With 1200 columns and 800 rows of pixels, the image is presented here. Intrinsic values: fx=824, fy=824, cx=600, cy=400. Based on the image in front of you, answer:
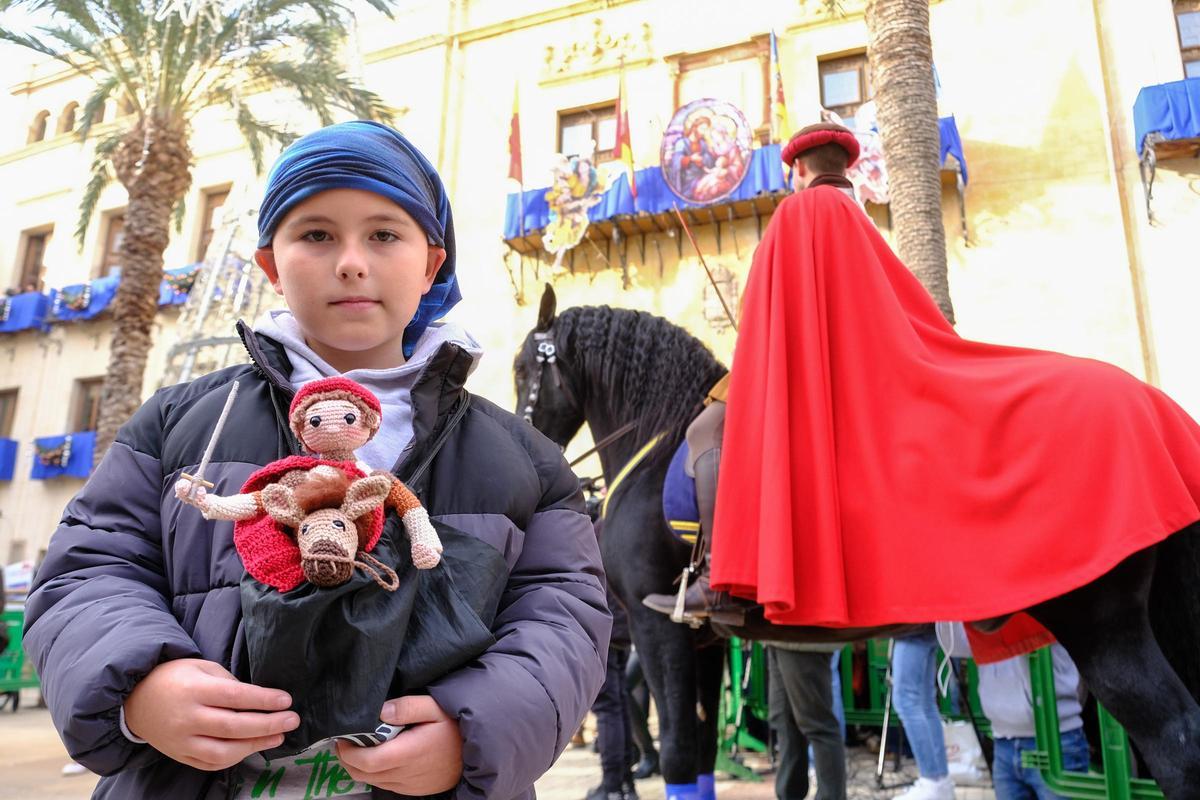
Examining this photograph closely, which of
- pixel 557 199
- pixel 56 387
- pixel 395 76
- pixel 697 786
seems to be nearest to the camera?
Result: pixel 697 786

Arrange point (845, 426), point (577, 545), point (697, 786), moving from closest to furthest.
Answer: point (577, 545), point (845, 426), point (697, 786)

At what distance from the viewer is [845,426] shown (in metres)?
2.78

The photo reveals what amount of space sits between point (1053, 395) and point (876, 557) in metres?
0.71

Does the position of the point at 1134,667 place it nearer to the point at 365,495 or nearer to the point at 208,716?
the point at 365,495

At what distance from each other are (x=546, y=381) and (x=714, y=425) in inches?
43.7

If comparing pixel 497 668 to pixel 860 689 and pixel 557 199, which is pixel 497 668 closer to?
pixel 860 689

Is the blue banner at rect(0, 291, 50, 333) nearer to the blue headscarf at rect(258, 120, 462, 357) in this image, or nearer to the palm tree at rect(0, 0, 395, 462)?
the palm tree at rect(0, 0, 395, 462)

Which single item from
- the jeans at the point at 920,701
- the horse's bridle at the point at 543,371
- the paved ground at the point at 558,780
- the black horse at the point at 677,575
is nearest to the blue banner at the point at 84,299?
the paved ground at the point at 558,780

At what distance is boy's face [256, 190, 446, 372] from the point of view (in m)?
1.20

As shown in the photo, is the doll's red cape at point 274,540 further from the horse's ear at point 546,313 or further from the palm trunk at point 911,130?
the palm trunk at point 911,130

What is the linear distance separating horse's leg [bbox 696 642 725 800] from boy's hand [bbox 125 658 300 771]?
308cm

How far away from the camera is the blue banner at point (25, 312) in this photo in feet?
60.5

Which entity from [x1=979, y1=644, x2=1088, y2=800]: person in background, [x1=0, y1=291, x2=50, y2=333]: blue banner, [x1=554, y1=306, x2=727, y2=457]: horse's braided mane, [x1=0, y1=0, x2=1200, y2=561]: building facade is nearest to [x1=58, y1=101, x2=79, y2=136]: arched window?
[x1=0, y1=0, x2=1200, y2=561]: building facade

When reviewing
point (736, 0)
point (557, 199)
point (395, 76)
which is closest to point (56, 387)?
point (395, 76)
